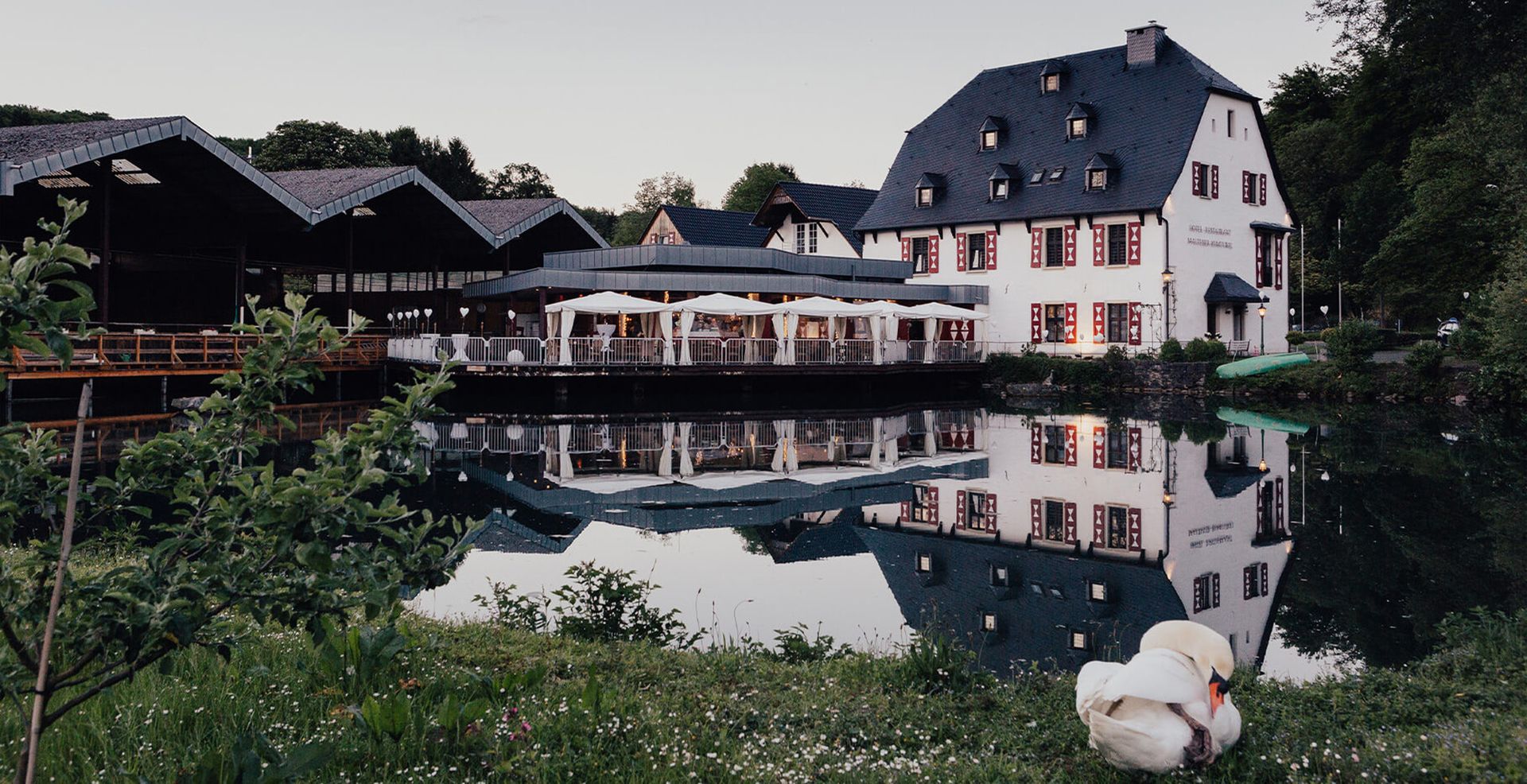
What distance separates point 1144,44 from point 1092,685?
3813 centimetres

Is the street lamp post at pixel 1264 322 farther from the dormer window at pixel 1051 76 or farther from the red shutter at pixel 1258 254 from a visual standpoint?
the dormer window at pixel 1051 76

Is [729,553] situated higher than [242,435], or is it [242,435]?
[242,435]

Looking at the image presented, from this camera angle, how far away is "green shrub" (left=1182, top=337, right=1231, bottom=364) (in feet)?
108

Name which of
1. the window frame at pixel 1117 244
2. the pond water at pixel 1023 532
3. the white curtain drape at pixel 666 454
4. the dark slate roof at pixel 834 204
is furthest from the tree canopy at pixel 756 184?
the pond water at pixel 1023 532

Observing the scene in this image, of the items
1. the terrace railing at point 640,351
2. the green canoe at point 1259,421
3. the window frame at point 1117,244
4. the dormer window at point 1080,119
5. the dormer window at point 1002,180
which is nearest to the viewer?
the green canoe at point 1259,421

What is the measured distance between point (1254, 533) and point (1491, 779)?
25.1 ft

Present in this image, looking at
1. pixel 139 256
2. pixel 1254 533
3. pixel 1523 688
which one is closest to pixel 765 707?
pixel 1523 688

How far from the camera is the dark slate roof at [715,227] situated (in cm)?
4747

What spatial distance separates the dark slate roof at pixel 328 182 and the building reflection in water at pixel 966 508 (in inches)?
366

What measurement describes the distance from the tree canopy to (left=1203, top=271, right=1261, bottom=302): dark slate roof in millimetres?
42276

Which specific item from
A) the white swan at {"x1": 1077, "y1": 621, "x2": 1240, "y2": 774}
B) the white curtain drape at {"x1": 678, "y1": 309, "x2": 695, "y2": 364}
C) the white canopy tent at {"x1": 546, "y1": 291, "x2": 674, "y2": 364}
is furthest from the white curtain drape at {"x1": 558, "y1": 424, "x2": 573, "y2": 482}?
the white swan at {"x1": 1077, "y1": 621, "x2": 1240, "y2": 774}

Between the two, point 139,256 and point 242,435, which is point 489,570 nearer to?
point 242,435

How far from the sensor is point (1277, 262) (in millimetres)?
39750

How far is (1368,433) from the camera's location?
2091cm
